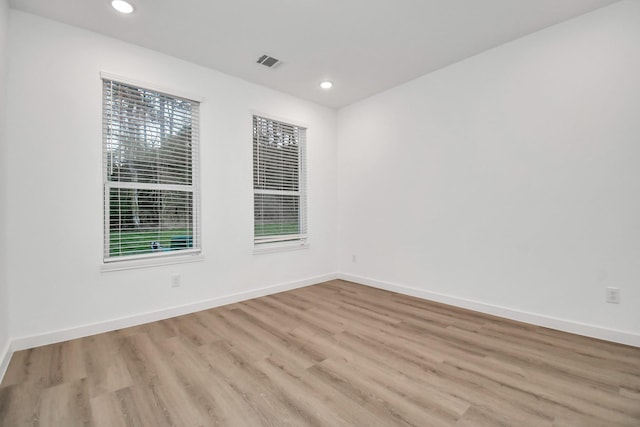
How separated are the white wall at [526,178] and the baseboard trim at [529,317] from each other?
2 cm

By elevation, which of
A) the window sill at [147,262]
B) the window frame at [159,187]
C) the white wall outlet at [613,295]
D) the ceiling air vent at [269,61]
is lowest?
the white wall outlet at [613,295]

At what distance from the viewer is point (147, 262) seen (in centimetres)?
291

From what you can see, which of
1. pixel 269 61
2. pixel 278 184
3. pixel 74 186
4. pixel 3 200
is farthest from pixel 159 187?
pixel 269 61

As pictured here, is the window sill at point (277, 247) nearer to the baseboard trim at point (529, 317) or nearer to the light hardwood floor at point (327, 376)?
the light hardwood floor at point (327, 376)

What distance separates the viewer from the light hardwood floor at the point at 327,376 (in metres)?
1.55

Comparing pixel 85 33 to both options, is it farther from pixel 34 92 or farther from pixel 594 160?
pixel 594 160

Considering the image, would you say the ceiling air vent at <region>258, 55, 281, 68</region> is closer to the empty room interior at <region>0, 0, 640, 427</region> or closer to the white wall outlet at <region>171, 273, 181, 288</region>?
the empty room interior at <region>0, 0, 640, 427</region>

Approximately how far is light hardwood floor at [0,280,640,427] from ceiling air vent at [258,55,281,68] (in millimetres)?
2745

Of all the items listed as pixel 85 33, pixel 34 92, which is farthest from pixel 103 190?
pixel 85 33

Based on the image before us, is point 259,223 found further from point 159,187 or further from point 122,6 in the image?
point 122,6

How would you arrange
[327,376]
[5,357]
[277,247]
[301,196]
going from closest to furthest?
[327,376] < [5,357] < [277,247] < [301,196]

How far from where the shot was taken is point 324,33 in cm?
273

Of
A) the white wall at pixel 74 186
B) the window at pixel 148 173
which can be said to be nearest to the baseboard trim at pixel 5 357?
the white wall at pixel 74 186

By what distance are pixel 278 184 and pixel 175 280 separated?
1764 mm
